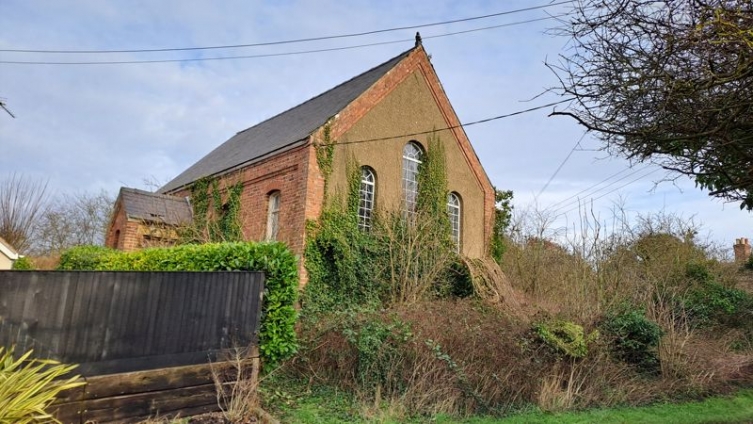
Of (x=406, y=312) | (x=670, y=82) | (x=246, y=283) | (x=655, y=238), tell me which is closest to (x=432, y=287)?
(x=406, y=312)

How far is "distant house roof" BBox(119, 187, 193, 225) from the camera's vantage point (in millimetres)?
15974

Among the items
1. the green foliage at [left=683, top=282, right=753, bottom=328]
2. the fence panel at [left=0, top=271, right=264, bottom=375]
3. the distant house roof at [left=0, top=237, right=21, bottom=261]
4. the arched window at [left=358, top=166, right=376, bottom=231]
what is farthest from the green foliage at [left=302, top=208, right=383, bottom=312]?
the distant house roof at [left=0, top=237, right=21, bottom=261]

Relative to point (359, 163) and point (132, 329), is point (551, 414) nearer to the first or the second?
point (132, 329)

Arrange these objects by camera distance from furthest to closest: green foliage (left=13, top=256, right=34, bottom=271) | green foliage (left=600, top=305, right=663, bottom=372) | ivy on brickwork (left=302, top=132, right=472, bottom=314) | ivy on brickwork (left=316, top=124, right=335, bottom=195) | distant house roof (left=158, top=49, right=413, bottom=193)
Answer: green foliage (left=13, top=256, right=34, bottom=271) < distant house roof (left=158, top=49, right=413, bottom=193) < ivy on brickwork (left=316, top=124, right=335, bottom=195) < ivy on brickwork (left=302, top=132, right=472, bottom=314) < green foliage (left=600, top=305, right=663, bottom=372)

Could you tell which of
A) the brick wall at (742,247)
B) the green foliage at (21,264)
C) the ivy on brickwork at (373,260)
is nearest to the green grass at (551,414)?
the ivy on brickwork at (373,260)

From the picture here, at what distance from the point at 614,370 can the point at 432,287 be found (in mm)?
5046

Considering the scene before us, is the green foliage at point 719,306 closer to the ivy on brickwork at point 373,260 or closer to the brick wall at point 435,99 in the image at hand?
the ivy on brickwork at point 373,260

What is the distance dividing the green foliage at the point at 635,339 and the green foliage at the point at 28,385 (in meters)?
9.38

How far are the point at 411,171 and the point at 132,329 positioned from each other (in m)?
11.7

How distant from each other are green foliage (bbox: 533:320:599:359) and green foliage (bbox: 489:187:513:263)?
31.0 ft

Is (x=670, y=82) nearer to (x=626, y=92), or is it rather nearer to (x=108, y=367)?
(x=626, y=92)

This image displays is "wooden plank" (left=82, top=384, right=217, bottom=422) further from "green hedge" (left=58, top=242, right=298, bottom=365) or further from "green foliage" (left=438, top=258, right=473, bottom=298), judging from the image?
"green foliage" (left=438, top=258, right=473, bottom=298)

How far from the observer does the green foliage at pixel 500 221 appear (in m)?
18.1

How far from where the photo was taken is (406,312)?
8477 mm
